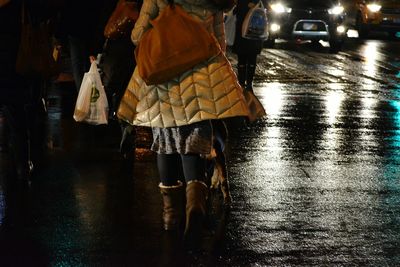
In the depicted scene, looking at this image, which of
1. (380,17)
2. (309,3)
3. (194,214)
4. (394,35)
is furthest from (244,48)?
(394,35)

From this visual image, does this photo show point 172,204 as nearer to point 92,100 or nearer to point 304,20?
point 92,100

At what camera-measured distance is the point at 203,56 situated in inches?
228

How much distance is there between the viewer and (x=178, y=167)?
20.9 ft

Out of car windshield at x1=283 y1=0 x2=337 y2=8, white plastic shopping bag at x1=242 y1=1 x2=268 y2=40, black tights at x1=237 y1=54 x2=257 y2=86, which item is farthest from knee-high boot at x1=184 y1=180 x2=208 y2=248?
car windshield at x1=283 y1=0 x2=337 y2=8

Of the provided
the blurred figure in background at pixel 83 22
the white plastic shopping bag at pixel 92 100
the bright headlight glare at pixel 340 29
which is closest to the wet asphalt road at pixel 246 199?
the white plastic shopping bag at pixel 92 100

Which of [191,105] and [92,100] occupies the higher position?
[191,105]

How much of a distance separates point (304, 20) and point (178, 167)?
17.6 m

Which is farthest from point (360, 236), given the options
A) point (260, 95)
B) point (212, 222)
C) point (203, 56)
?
point (260, 95)

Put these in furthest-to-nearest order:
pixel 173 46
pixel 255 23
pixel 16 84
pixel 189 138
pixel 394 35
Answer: pixel 394 35, pixel 255 23, pixel 16 84, pixel 189 138, pixel 173 46

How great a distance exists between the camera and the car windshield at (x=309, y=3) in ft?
78.1

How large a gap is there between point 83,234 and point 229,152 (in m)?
3.36

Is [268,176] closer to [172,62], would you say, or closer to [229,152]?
[229,152]

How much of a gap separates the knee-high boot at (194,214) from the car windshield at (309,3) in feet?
59.8

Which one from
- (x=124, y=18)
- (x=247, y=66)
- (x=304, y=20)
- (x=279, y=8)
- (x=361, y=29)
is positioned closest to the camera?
(x=124, y=18)
